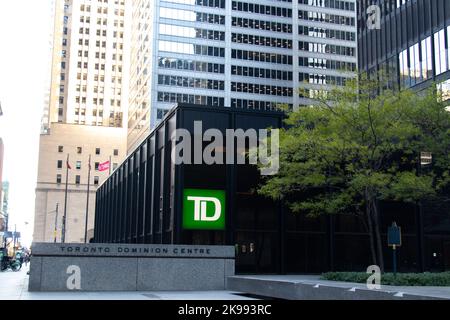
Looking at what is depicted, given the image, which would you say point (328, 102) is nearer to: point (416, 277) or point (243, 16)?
point (416, 277)

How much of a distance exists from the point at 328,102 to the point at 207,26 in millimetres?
98136

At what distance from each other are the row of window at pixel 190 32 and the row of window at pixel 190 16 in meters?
1.99

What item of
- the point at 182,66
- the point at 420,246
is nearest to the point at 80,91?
the point at 182,66

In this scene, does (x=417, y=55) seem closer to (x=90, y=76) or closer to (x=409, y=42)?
(x=409, y=42)

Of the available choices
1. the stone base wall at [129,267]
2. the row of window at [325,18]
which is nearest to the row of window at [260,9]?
the row of window at [325,18]

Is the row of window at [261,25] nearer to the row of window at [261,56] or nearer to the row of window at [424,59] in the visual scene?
the row of window at [261,56]

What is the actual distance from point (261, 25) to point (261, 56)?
6945 mm

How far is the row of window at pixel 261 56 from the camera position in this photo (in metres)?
127

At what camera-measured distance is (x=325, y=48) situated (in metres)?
136

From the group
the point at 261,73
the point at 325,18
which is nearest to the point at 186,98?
the point at 261,73

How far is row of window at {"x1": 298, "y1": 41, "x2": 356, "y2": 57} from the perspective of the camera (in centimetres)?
13362

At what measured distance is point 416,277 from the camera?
22.0m

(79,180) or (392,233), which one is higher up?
(79,180)

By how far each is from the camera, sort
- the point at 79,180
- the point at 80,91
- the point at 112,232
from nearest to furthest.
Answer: the point at 112,232 → the point at 79,180 → the point at 80,91
